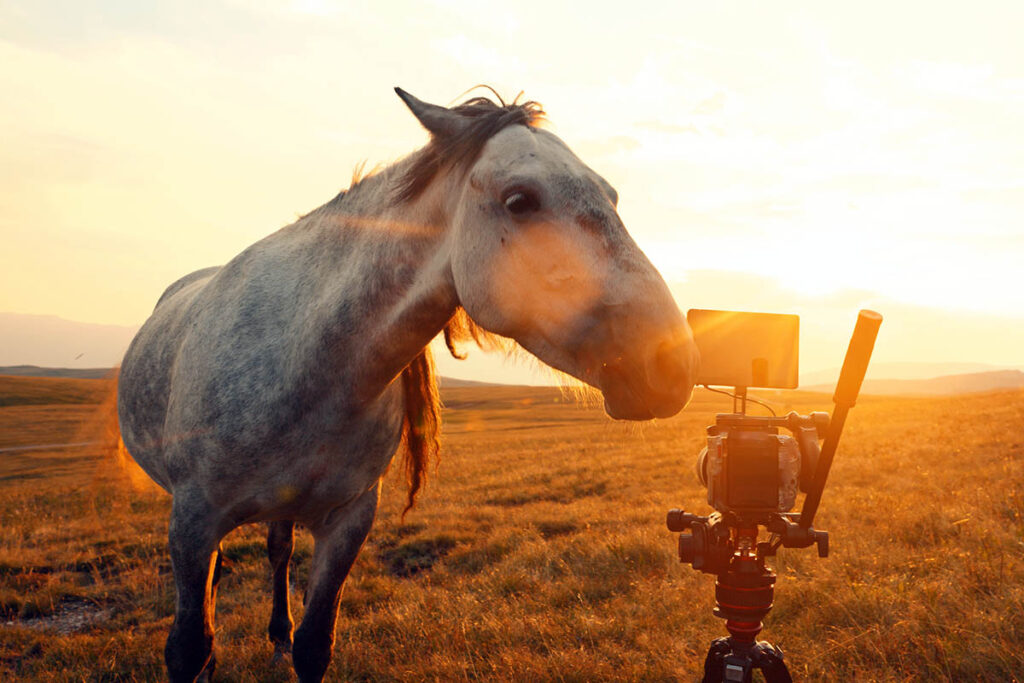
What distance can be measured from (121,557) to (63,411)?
5373cm

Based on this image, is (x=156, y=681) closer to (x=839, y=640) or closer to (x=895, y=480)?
(x=839, y=640)

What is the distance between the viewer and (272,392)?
2.53 meters

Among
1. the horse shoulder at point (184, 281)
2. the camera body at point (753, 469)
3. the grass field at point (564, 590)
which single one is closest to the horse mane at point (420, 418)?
the grass field at point (564, 590)

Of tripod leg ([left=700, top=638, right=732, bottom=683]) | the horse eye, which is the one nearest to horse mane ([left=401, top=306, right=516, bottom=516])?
the horse eye

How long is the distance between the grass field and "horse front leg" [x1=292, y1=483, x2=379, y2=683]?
0.58 m

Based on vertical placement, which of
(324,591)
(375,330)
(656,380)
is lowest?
(324,591)

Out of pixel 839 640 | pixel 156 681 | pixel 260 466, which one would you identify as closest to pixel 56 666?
pixel 156 681

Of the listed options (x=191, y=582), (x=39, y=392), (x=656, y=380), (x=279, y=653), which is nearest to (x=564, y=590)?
(x=279, y=653)

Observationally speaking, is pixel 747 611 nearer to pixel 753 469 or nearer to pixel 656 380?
pixel 753 469

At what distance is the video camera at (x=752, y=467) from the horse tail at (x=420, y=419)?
5.14ft

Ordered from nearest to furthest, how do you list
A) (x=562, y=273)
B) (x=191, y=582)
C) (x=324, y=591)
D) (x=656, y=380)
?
(x=656, y=380) → (x=562, y=273) → (x=191, y=582) → (x=324, y=591)

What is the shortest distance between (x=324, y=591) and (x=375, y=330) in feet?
5.38

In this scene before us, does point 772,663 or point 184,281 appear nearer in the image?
point 772,663

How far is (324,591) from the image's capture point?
3125mm
